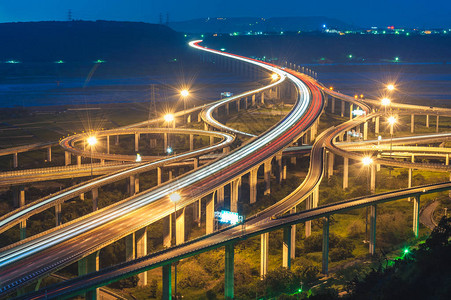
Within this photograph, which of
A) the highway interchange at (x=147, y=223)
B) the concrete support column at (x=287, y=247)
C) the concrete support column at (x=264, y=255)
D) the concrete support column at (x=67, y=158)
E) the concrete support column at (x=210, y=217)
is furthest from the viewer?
the concrete support column at (x=67, y=158)

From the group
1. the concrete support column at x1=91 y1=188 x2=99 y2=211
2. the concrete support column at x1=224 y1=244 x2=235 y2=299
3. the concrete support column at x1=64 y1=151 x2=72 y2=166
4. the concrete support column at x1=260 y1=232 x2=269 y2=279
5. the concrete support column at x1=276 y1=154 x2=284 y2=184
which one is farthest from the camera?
the concrete support column at x1=64 y1=151 x2=72 y2=166

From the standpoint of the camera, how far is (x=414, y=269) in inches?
1362

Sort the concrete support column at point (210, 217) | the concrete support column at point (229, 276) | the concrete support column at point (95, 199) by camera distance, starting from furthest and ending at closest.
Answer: the concrete support column at point (95, 199) → the concrete support column at point (210, 217) → the concrete support column at point (229, 276)

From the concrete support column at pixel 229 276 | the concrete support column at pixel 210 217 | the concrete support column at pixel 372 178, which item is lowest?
the concrete support column at pixel 229 276

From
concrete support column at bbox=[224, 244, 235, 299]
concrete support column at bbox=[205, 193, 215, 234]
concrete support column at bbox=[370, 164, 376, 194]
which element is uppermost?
concrete support column at bbox=[370, 164, 376, 194]

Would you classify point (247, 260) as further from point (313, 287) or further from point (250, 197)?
point (250, 197)

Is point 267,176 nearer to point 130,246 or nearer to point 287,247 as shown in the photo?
point 287,247

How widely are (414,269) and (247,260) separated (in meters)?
19.2

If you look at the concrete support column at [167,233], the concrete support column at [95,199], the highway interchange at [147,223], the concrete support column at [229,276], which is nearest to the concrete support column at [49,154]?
the highway interchange at [147,223]

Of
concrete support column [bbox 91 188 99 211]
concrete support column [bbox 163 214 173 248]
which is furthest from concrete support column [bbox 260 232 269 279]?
concrete support column [bbox 91 188 99 211]

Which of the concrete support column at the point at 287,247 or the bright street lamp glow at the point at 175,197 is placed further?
the bright street lamp glow at the point at 175,197

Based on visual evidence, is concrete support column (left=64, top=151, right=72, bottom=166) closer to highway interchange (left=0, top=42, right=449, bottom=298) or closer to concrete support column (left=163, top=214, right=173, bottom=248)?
highway interchange (left=0, top=42, right=449, bottom=298)

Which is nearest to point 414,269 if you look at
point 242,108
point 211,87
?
point 242,108

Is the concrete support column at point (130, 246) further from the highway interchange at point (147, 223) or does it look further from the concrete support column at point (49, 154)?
the concrete support column at point (49, 154)
